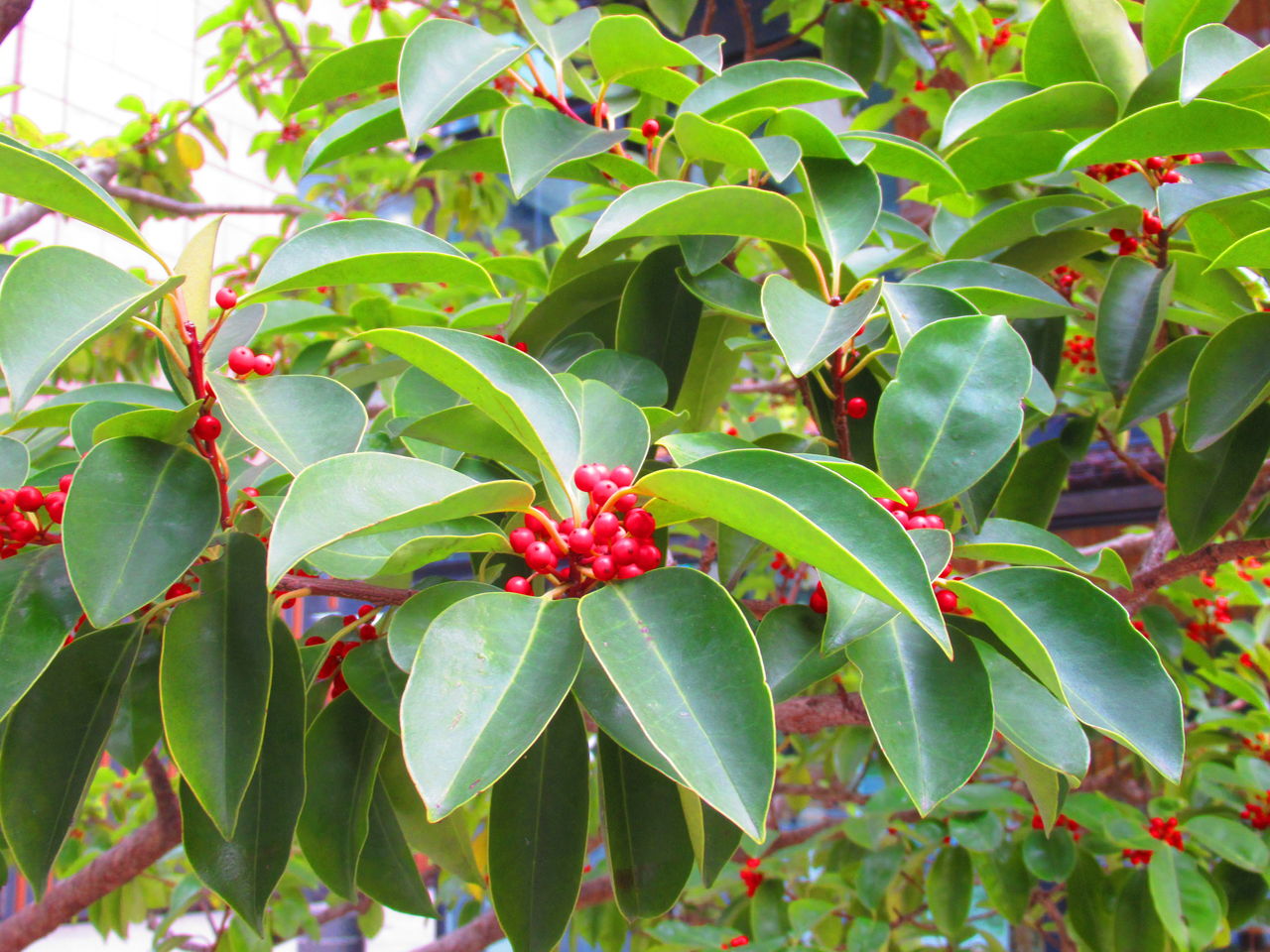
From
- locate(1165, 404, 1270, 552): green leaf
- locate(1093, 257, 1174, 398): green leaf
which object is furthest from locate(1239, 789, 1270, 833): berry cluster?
locate(1093, 257, 1174, 398): green leaf

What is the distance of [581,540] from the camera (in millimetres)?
633

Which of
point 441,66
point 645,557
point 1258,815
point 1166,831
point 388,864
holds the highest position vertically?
point 441,66

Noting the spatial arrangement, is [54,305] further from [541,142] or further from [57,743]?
[541,142]

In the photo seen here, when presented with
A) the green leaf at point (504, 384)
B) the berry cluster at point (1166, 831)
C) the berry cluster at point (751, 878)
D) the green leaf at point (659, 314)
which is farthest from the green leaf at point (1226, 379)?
the berry cluster at point (751, 878)

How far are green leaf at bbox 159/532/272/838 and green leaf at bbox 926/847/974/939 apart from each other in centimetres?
139

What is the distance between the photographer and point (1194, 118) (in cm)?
80

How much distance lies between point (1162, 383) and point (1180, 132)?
0.24m

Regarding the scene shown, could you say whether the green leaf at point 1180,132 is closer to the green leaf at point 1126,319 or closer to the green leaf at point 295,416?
the green leaf at point 1126,319

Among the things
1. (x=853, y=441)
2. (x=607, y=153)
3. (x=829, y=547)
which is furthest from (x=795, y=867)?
(x=829, y=547)

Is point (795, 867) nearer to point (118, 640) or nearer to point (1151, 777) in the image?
point (1151, 777)

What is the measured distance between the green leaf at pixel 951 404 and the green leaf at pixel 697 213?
0.15 m

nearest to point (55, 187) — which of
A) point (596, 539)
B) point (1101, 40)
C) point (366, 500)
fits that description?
point (366, 500)

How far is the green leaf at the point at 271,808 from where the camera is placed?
0.71m

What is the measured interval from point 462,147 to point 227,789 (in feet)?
2.18
